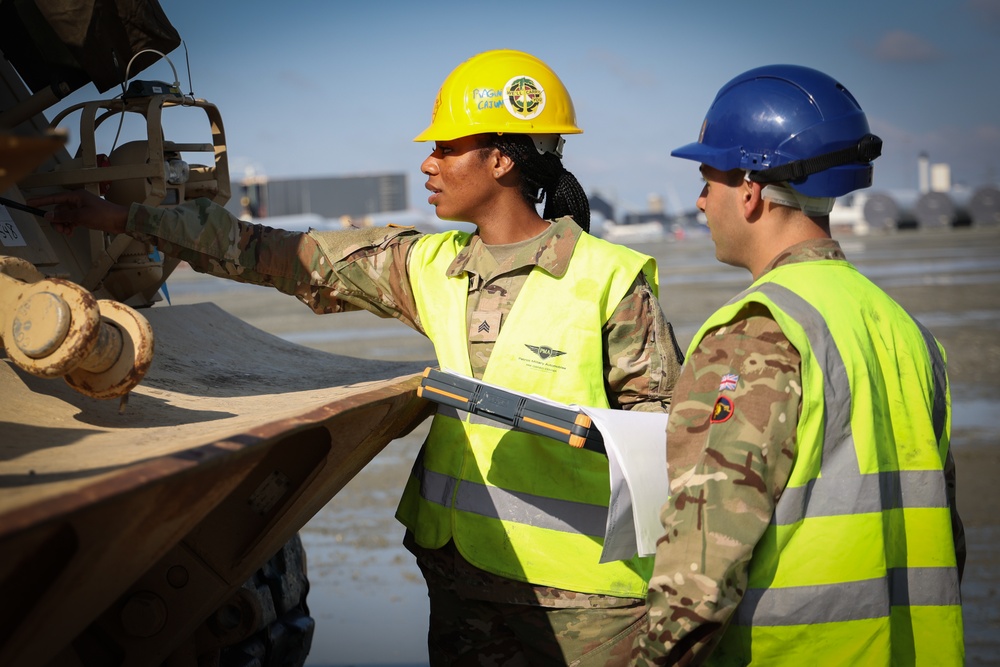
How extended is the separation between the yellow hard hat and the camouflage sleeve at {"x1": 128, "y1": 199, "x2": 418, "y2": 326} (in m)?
0.38

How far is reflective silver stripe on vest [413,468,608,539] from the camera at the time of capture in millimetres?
2721

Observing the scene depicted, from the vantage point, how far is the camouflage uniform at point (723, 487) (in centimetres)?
193

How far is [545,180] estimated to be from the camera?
310 centimetres

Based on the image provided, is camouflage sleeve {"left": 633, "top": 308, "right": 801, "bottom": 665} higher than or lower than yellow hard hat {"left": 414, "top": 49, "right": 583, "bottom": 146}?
lower

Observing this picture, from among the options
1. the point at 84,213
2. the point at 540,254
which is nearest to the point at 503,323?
the point at 540,254

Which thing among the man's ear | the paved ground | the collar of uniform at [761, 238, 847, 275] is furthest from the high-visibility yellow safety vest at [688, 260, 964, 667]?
the paved ground

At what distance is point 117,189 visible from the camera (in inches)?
127

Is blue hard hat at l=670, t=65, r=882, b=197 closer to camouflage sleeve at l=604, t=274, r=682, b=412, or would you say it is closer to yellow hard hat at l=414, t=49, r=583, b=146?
camouflage sleeve at l=604, t=274, r=682, b=412

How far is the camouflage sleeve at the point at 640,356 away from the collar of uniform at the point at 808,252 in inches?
22.2

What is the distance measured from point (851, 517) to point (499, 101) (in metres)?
1.59

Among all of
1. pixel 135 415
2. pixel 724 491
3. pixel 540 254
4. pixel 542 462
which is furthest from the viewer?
pixel 540 254

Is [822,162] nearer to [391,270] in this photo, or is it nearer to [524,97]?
[524,97]

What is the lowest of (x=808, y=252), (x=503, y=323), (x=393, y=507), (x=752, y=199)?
(x=393, y=507)

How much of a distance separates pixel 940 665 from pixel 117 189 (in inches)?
106
